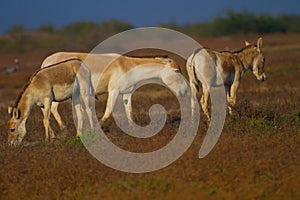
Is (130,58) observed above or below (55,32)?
below

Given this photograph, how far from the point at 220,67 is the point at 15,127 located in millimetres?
5048

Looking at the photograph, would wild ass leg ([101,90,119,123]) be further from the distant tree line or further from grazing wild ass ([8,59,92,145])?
the distant tree line

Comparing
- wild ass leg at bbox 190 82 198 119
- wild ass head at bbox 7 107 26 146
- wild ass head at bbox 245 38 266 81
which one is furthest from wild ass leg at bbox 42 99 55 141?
wild ass head at bbox 245 38 266 81

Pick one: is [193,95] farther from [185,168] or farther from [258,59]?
[185,168]

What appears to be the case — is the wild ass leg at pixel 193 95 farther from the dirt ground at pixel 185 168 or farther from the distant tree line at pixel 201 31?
the distant tree line at pixel 201 31

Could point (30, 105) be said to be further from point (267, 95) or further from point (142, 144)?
point (267, 95)

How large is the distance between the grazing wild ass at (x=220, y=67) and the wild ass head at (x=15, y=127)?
160 inches

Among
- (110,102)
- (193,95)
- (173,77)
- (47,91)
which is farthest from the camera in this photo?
(173,77)

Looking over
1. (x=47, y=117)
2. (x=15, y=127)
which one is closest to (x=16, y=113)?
(x=15, y=127)

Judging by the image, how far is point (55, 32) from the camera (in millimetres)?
89250

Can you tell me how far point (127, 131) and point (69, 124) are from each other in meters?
2.84

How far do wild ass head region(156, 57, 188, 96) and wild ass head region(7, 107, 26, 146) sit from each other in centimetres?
389

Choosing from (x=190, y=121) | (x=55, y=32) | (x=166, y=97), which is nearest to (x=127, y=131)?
(x=190, y=121)

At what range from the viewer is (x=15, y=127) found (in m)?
13.2
